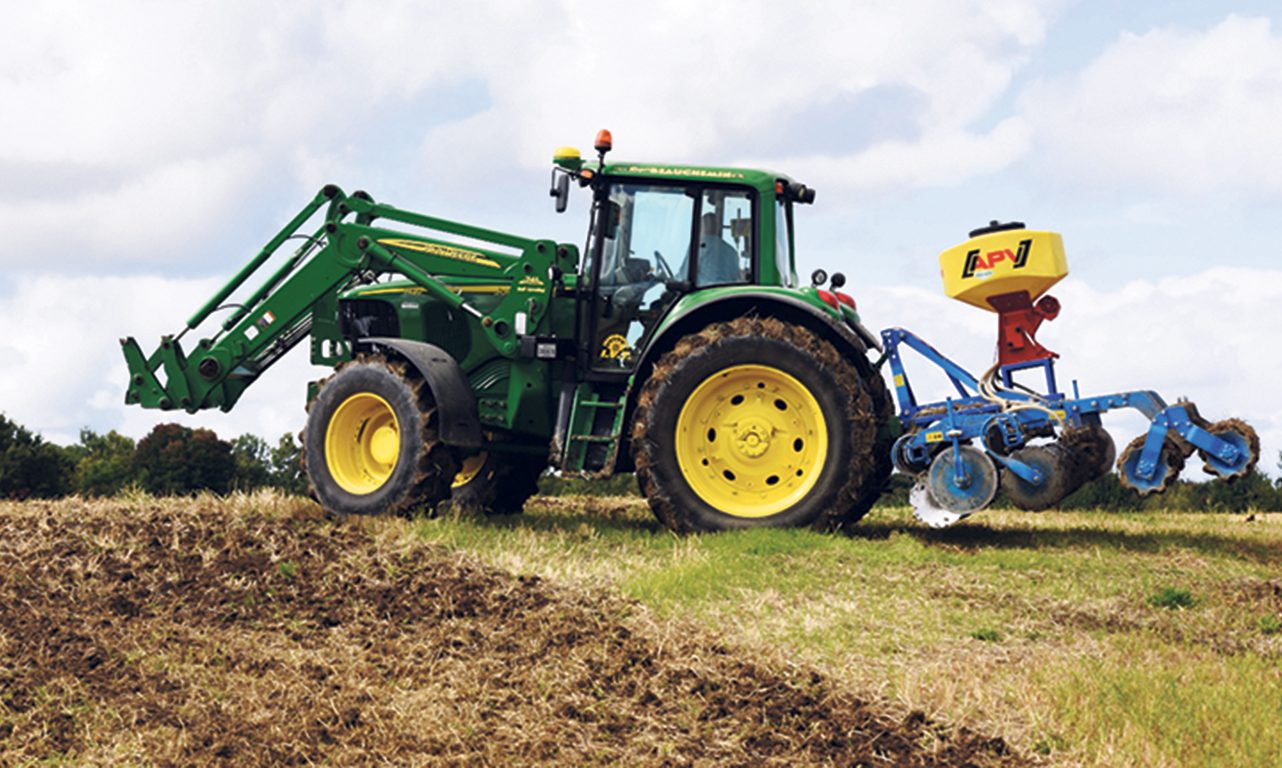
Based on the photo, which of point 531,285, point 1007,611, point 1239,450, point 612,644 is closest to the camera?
point 612,644

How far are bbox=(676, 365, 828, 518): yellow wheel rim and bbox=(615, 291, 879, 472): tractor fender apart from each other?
504mm

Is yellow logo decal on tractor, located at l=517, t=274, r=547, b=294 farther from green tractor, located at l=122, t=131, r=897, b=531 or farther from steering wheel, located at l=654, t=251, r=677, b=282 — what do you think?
steering wheel, located at l=654, t=251, r=677, b=282

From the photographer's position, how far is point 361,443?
11398 millimetres

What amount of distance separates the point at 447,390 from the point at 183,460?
797 cm

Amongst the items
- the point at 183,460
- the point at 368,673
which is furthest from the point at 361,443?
the point at 183,460

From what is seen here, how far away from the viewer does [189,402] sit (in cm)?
1280

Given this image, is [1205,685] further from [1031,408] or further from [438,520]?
[438,520]

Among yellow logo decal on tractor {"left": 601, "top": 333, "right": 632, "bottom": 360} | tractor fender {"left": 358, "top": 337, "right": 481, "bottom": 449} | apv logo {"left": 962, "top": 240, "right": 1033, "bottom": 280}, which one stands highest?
apv logo {"left": 962, "top": 240, "right": 1033, "bottom": 280}

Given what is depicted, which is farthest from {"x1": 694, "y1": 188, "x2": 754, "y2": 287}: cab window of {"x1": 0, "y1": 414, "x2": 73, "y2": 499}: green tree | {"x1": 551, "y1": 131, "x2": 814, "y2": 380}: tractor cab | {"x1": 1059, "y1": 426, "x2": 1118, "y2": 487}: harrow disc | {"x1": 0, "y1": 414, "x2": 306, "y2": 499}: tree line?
{"x1": 0, "y1": 414, "x2": 73, "y2": 499}: green tree

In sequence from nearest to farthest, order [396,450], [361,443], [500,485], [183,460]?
1. [396,450]
2. [361,443]
3. [500,485]
4. [183,460]

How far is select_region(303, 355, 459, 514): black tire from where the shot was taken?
35.2 feet

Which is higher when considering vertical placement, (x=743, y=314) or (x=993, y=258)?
(x=993, y=258)

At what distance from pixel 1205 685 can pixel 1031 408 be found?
4107 mm

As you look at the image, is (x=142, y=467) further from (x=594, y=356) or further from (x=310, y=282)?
(x=594, y=356)
